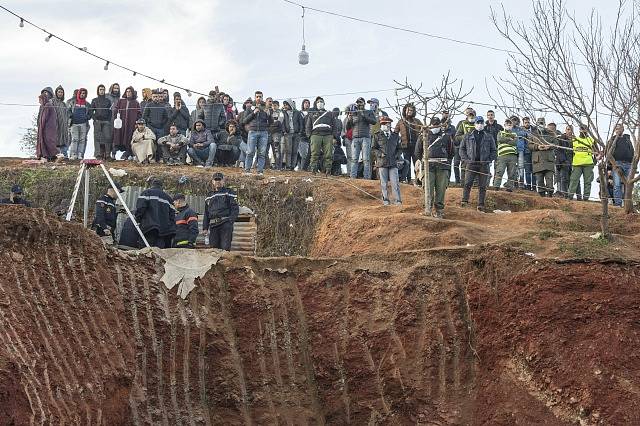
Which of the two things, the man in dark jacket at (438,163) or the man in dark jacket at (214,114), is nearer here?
the man in dark jacket at (438,163)

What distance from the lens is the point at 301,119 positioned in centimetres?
2145

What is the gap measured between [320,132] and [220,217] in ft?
21.1

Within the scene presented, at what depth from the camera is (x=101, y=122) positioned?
68.6 ft

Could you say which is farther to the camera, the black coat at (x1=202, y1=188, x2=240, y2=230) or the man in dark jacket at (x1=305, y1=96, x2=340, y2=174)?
the man in dark jacket at (x1=305, y1=96, x2=340, y2=174)

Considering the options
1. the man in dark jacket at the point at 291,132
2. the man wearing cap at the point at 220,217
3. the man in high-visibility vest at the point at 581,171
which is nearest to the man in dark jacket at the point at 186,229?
the man wearing cap at the point at 220,217

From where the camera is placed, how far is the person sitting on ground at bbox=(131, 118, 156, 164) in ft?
69.7

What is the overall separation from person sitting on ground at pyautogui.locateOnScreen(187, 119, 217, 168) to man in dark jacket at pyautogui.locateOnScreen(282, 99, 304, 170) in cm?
186

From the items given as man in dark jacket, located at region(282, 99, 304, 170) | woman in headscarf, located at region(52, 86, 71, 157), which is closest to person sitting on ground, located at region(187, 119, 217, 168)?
man in dark jacket, located at region(282, 99, 304, 170)

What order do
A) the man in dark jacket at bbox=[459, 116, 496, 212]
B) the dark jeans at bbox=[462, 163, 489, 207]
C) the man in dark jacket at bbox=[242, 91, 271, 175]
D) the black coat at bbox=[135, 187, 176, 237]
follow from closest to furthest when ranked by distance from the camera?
the black coat at bbox=[135, 187, 176, 237], the man in dark jacket at bbox=[459, 116, 496, 212], the dark jeans at bbox=[462, 163, 489, 207], the man in dark jacket at bbox=[242, 91, 271, 175]

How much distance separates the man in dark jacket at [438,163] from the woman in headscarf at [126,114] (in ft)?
23.9

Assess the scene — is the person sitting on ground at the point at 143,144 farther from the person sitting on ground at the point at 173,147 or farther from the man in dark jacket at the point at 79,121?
the man in dark jacket at the point at 79,121

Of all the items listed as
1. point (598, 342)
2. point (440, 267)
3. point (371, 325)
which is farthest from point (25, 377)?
point (598, 342)

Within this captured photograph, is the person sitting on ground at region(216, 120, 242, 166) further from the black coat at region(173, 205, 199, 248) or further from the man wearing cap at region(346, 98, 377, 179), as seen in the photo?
the black coat at region(173, 205, 199, 248)

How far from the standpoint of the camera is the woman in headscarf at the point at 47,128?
20.1 m
